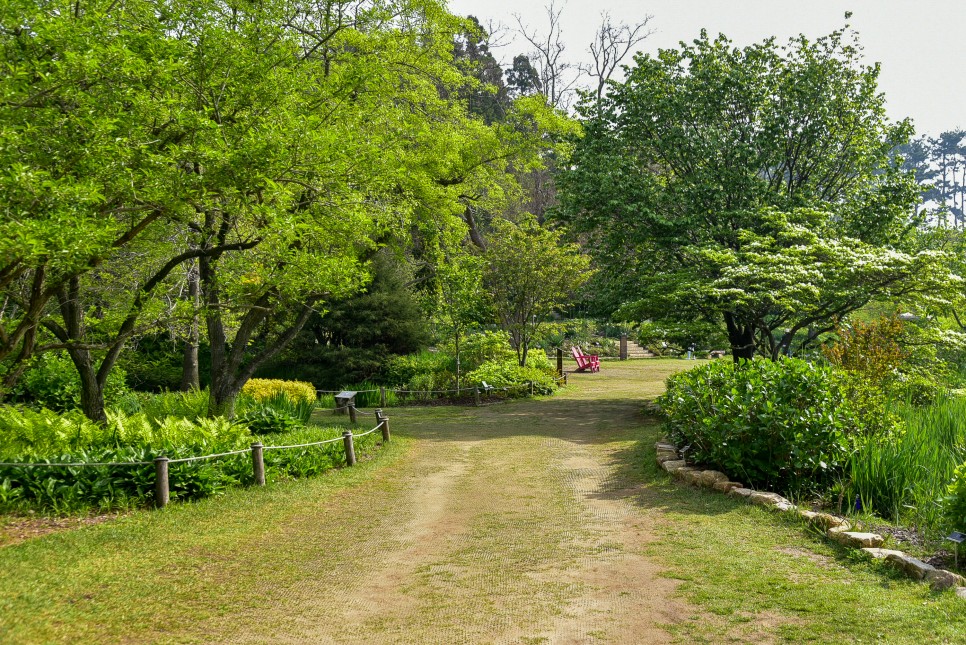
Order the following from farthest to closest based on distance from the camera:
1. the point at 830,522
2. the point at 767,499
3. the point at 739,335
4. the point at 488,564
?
the point at 739,335 → the point at 767,499 → the point at 830,522 → the point at 488,564

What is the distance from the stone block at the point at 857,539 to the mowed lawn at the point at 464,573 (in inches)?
6.8

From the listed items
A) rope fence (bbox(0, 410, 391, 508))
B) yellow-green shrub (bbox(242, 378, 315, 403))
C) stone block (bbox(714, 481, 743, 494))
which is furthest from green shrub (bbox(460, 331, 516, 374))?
stone block (bbox(714, 481, 743, 494))

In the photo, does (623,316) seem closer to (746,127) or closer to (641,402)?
(641,402)

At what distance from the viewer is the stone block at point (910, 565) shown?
541cm

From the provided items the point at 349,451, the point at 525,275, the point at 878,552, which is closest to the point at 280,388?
the point at 349,451

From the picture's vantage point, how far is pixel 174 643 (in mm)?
4941

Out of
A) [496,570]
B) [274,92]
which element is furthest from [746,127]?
[496,570]

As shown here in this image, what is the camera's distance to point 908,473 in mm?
7480

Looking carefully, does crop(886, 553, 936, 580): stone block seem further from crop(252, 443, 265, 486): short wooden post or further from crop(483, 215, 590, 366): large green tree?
crop(483, 215, 590, 366): large green tree

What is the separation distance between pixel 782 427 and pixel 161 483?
7039mm

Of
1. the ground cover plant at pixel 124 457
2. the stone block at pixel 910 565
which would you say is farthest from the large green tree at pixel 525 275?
the stone block at pixel 910 565

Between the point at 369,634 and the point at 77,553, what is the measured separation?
3.32 meters

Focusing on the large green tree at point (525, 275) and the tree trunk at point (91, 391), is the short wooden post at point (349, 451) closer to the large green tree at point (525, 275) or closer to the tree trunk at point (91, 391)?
the tree trunk at point (91, 391)

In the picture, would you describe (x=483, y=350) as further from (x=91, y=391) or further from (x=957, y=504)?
(x=957, y=504)
